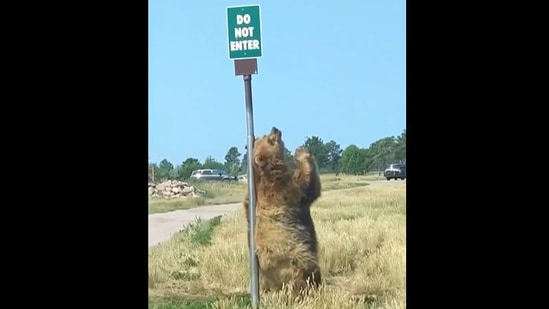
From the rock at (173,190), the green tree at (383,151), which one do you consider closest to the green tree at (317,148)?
the green tree at (383,151)

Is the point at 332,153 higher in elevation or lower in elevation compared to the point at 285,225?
higher

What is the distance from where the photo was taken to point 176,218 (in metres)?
2.95

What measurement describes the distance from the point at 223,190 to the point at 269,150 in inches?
9.9

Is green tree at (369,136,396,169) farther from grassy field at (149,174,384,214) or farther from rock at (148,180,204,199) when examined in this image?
rock at (148,180,204,199)

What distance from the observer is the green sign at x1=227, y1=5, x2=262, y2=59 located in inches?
110

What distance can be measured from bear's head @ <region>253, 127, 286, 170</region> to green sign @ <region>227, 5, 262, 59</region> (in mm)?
311

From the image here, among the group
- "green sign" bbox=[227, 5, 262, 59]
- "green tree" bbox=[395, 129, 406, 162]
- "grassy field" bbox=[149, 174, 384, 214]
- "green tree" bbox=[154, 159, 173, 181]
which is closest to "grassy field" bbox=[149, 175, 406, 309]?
"grassy field" bbox=[149, 174, 384, 214]

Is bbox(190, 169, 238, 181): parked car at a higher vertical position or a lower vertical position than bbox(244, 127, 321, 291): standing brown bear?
higher

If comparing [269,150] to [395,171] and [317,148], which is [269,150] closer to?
[317,148]

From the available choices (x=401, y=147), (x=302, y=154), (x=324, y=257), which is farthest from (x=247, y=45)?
(x=324, y=257)

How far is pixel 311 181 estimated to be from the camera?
2.89m

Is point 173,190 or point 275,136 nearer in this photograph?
point 275,136
